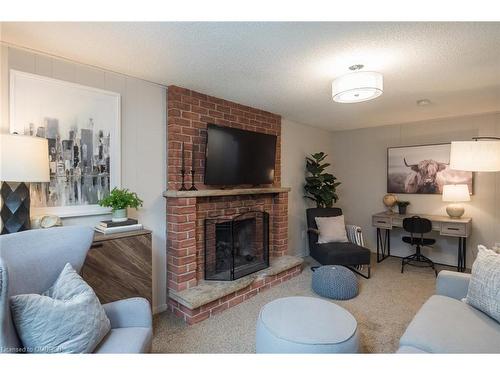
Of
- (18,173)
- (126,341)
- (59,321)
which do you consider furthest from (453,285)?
(18,173)

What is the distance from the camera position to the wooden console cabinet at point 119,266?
1.82 m

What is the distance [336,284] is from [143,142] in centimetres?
244

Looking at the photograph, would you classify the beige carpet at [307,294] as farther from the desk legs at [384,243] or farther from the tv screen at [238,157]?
the tv screen at [238,157]

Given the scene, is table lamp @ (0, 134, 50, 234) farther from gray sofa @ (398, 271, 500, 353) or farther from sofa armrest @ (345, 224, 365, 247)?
sofa armrest @ (345, 224, 365, 247)

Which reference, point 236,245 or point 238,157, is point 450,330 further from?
point 238,157

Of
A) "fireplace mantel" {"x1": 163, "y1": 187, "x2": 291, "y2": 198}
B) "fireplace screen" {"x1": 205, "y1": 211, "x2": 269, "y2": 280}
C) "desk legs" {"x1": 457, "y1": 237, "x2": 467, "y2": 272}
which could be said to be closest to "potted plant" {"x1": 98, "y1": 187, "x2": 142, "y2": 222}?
"fireplace mantel" {"x1": 163, "y1": 187, "x2": 291, "y2": 198}

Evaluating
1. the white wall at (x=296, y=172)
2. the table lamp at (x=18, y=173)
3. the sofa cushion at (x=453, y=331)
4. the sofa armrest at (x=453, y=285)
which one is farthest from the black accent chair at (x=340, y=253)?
the table lamp at (x=18, y=173)

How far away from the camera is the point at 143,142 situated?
2398mm

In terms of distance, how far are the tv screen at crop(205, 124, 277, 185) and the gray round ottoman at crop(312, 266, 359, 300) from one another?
1.34 metres

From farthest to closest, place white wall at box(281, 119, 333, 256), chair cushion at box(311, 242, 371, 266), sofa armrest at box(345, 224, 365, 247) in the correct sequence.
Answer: white wall at box(281, 119, 333, 256), sofa armrest at box(345, 224, 365, 247), chair cushion at box(311, 242, 371, 266)

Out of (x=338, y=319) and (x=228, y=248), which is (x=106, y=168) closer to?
(x=228, y=248)

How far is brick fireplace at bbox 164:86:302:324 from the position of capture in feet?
8.00

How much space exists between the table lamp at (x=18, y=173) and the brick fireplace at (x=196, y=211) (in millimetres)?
1051
